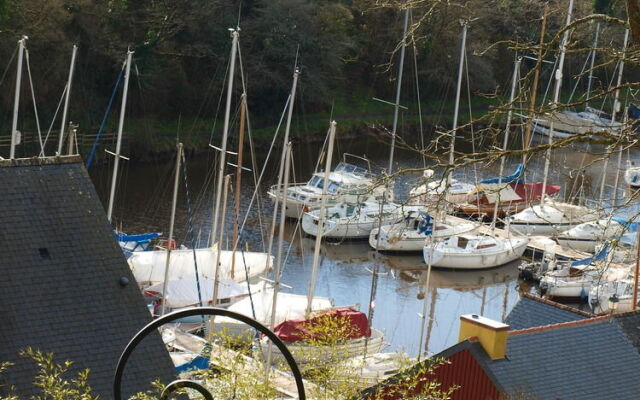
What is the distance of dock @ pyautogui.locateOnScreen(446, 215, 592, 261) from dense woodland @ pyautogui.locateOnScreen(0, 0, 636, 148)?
9.28 metres

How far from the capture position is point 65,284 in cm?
1455

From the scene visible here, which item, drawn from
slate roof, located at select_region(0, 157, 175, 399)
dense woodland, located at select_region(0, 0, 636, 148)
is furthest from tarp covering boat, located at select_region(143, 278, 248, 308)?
dense woodland, located at select_region(0, 0, 636, 148)

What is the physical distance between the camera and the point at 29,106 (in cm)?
4925

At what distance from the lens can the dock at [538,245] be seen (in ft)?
129

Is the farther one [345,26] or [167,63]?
[345,26]

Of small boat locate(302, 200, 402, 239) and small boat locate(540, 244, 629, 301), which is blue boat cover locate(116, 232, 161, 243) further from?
small boat locate(540, 244, 629, 301)

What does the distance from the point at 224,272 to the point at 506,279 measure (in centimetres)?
1092

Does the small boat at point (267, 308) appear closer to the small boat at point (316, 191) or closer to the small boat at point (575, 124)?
the small boat at point (575, 124)

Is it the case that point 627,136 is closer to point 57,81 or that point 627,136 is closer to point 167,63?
point 57,81

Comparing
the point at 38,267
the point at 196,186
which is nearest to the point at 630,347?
the point at 38,267

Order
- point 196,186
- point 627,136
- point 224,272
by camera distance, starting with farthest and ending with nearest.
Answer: point 196,186 < point 224,272 < point 627,136

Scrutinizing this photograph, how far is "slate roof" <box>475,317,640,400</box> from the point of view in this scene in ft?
60.1

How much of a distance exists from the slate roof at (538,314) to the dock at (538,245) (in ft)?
53.3

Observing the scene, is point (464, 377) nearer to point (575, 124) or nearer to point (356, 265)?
point (575, 124)
